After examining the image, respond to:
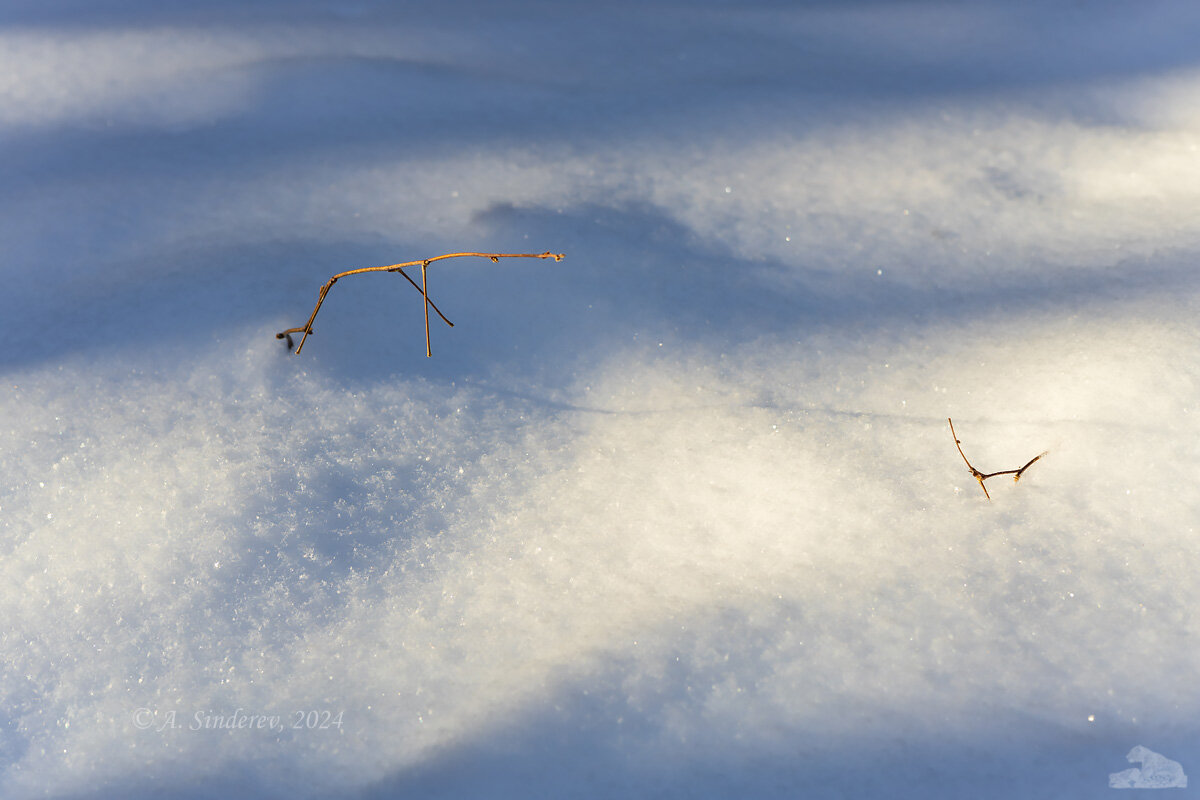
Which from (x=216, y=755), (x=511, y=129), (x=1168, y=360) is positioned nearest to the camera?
(x=216, y=755)

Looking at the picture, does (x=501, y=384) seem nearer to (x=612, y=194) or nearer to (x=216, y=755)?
(x=612, y=194)

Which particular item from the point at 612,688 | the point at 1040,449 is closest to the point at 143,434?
the point at 612,688

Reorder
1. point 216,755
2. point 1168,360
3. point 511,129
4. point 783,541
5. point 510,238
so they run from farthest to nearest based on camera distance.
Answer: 1. point 511,129
2. point 510,238
3. point 1168,360
4. point 783,541
5. point 216,755

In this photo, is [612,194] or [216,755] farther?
[612,194]

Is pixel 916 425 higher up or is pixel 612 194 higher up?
pixel 612 194

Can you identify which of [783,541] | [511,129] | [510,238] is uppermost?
[511,129]

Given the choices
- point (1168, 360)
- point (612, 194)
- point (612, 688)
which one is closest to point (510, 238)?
point (612, 194)

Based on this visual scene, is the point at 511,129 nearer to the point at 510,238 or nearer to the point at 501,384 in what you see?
the point at 510,238
